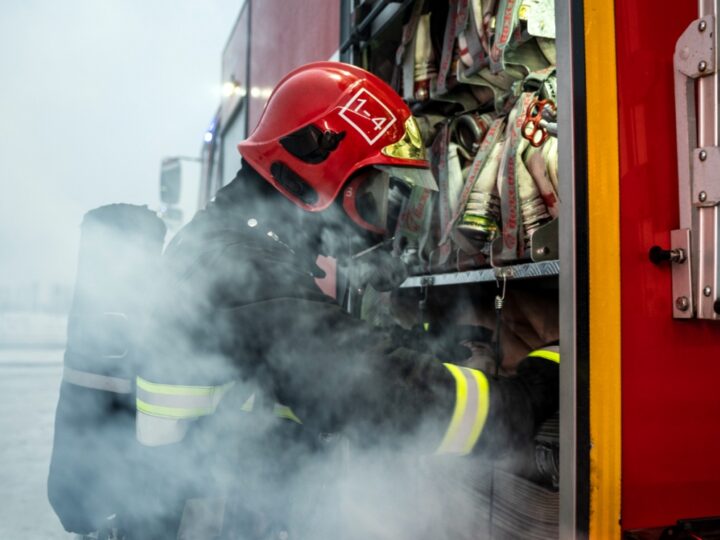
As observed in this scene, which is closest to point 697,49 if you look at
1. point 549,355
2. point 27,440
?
point 549,355

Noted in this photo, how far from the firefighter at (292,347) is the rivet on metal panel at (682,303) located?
356 mm

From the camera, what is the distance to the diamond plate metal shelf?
1.36 metres

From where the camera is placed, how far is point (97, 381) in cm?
144

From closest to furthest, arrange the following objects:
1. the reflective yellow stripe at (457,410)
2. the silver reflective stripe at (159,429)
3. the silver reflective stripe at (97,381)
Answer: the reflective yellow stripe at (457,410), the silver reflective stripe at (159,429), the silver reflective stripe at (97,381)

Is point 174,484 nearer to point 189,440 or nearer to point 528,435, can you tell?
point 189,440

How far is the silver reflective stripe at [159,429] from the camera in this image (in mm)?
1271

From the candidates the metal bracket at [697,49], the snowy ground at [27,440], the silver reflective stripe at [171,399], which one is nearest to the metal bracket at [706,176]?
the metal bracket at [697,49]

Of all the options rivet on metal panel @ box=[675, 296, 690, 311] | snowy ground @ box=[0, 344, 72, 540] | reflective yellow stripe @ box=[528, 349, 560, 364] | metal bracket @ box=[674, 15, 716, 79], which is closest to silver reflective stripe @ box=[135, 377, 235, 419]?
reflective yellow stripe @ box=[528, 349, 560, 364]

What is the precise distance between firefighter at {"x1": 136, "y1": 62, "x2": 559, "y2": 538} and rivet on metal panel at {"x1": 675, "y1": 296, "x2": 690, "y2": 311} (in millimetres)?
356

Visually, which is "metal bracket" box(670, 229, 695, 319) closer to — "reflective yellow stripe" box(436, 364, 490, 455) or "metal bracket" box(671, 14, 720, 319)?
"metal bracket" box(671, 14, 720, 319)

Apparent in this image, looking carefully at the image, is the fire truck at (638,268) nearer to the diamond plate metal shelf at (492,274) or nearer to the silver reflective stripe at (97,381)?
the diamond plate metal shelf at (492,274)

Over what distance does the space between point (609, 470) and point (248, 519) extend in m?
1.00

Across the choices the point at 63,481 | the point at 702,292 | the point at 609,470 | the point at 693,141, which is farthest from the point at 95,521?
the point at 693,141

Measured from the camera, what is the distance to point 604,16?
0.96 meters
